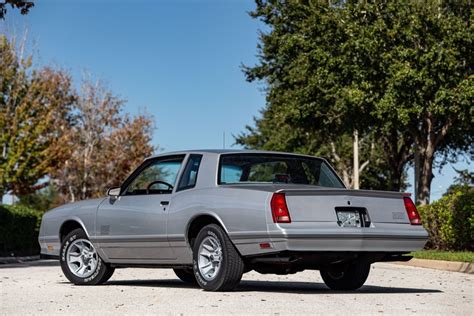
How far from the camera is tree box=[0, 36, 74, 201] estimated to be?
150 feet

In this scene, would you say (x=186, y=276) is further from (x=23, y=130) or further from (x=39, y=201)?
(x=39, y=201)

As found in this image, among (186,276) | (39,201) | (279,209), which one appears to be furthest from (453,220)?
(39,201)

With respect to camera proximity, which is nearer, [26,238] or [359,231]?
[359,231]

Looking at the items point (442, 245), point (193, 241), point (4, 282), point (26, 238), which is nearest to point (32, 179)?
point (26, 238)

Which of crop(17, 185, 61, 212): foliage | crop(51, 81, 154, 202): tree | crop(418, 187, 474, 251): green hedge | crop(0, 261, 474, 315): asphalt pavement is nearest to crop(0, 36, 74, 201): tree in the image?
crop(51, 81, 154, 202): tree

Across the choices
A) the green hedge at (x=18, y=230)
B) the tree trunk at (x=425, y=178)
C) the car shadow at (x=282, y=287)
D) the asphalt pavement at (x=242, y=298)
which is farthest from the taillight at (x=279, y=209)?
the tree trunk at (x=425, y=178)

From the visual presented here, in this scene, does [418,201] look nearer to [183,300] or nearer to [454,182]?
[454,182]

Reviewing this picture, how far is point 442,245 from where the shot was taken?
25938mm

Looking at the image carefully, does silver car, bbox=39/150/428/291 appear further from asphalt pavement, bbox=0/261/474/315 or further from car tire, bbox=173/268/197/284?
asphalt pavement, bbox=0/261/474/315

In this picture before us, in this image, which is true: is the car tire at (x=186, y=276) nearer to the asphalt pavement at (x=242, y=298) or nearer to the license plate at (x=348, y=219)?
the asphalt pavement at (x=242, y=298)

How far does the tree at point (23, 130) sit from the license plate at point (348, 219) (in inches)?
1391

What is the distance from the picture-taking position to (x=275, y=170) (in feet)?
39.7

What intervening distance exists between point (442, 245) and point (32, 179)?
2582cm

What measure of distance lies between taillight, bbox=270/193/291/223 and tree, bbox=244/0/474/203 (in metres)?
20.5
